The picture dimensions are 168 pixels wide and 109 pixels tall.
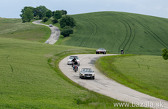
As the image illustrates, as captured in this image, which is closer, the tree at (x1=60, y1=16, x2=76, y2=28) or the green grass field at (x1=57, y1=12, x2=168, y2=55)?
the green grass field at (x1=57, y1=12, x2=168, y2=55)

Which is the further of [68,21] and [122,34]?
[68,21]

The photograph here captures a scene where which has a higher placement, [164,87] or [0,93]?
[0,93]

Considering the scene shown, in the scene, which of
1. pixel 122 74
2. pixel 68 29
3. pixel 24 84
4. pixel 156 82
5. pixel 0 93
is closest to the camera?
pixel 0 93

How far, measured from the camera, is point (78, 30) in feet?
408

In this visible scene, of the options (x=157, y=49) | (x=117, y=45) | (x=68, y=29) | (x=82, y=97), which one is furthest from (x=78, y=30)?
(x=82, y=97)

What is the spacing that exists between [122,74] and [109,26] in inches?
3539

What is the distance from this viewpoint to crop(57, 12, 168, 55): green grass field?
95.2 meters

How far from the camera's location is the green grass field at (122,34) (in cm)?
9518

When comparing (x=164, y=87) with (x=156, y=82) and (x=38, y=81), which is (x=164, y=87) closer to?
(x=156, y=82)

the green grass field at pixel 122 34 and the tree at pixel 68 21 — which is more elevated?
the tree at pixel 68 21

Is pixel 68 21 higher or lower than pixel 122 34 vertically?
higher

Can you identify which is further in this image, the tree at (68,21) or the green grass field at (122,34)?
the tree at (68,21)

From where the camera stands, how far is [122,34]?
11219 centimetres

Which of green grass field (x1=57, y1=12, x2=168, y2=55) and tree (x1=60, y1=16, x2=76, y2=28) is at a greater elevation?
tree (x1=60, y1=16, x2=76, y2=28)
